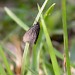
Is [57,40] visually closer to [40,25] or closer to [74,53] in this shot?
[74,53]

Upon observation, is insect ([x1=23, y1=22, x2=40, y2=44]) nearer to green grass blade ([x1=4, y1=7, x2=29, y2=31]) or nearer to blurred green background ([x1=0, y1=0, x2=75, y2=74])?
green grass blade ([x1=4, y1=7, x2=29, y2=31])

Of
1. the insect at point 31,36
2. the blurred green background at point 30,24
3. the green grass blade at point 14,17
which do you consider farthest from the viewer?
the blurred green background at point 30,24

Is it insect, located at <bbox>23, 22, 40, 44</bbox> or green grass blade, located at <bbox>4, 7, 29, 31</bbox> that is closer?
insect, located at <bbox>23, 22, 40, 44</bbox>

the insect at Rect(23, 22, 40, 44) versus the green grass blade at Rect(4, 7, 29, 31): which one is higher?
the green grass blade at Rect(4, 7, 29, 31)

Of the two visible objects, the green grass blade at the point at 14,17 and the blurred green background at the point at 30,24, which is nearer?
the green grass blade at the point at 14,17

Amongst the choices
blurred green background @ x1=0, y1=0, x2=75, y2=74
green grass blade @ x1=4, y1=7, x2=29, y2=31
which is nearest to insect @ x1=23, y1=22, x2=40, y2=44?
green grass blade @ x1=4, y1=7, x2=29, y2=31

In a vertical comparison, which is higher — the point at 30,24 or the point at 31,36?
the point at 30,24

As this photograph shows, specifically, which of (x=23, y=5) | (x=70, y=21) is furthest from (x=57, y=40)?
(x=23, y=5)

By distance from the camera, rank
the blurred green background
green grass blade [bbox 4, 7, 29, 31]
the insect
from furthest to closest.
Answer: the blurred green background
green grass blade [bbox 4, 7, 29, 31]
the insect

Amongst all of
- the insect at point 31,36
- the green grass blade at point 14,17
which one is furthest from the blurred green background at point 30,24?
the insect at point 31,36

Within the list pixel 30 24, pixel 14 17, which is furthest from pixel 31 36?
pixel 30 24

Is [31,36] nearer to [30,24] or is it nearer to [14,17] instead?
[14,17]

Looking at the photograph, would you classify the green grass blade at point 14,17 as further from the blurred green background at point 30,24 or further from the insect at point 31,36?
the blurred green background at point 30,24
